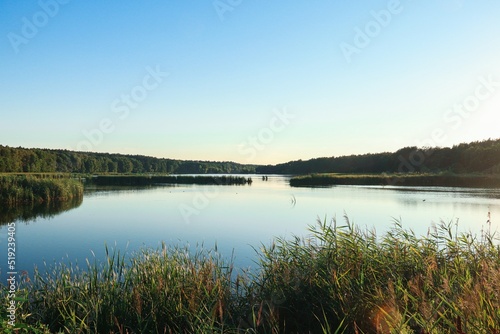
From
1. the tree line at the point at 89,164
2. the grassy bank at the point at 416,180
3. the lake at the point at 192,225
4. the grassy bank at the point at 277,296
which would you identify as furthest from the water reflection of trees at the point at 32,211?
the tree line at the point at 89,164

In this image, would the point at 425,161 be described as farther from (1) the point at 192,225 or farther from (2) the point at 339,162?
(1) the point at 192,225

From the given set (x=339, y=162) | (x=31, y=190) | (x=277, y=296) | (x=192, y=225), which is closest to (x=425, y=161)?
(x=339, y=162)

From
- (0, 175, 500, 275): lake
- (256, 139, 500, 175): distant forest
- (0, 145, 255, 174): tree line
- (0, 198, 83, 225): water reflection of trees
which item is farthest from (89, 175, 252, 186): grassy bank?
(0, 175, 500, 275): lake

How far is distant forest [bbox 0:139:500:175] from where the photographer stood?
59.1 metres

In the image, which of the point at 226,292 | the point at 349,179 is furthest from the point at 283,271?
the point at 349,179

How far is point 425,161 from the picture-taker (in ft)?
230

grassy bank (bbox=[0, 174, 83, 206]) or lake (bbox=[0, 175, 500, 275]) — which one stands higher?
grassy bank (bbox=[0, 174, 83, 206])

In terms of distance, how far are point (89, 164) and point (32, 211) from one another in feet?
290

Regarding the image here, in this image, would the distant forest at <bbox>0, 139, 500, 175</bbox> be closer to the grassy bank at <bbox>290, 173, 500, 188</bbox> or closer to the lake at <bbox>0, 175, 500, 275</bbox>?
the grassy bank at <bbox>290, 173, 500, 188</bbox>

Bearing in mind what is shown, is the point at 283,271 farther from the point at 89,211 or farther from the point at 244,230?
the point at 89,211

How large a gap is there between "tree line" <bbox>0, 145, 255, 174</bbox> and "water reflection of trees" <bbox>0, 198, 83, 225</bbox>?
4823 centimetres

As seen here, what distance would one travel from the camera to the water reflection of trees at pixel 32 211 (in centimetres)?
2139

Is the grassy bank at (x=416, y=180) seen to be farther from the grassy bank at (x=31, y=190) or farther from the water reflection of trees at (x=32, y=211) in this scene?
the water reflection of trees at (x=32, y=211)

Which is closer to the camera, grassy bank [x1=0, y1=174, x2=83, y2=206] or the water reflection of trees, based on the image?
the water reflection of trees
